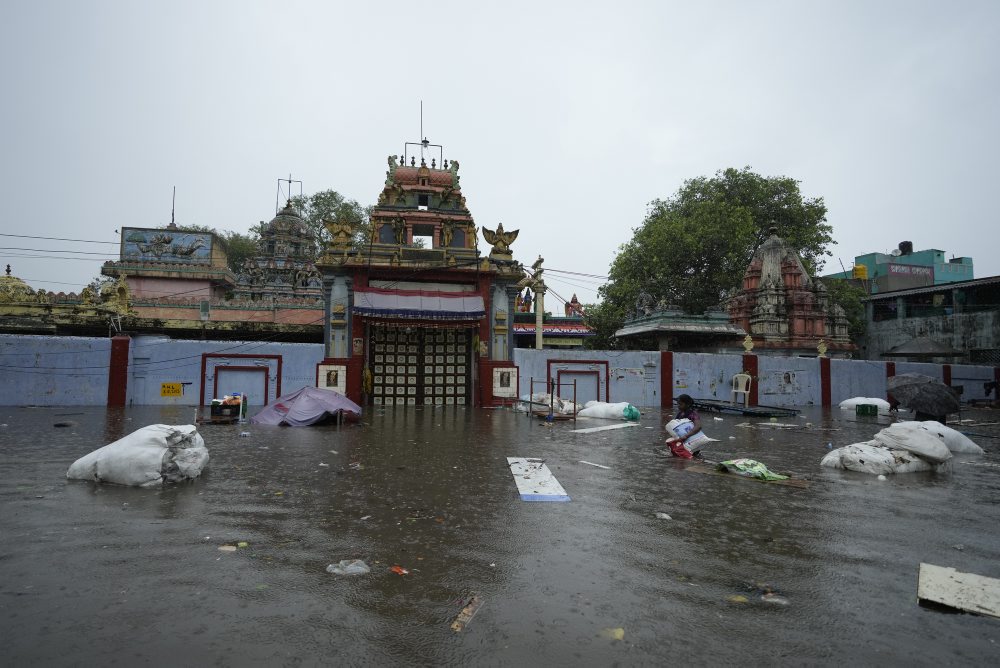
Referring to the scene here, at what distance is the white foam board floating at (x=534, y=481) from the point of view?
594 cm

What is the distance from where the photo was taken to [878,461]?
7.64 metres

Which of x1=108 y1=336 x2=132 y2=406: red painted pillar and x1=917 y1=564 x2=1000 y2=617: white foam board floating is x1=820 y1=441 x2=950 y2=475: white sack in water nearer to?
x1=917 y1=564 x2=1000 y2=617: white foam board floating

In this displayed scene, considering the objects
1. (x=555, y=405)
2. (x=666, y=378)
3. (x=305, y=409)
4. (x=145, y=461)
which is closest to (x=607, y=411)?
(x=555, y=405)

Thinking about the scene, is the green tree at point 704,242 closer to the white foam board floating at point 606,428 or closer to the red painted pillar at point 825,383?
the red painted pillar at point 825,383

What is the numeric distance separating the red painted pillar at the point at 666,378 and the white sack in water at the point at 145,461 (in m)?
17.6

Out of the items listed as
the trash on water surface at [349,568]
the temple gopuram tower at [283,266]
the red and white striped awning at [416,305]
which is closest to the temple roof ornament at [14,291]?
the temple gopuram tower at [283,266]

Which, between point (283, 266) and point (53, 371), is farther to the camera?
point (283, 266)

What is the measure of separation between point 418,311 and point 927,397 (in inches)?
550

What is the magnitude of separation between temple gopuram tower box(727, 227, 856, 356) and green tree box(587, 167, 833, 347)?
1943mm

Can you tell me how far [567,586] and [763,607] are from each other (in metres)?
1.20

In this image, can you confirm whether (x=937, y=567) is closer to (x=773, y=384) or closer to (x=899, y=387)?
(x=899, y=387)

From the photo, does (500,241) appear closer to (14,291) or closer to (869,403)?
(869,403)

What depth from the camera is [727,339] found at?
27875 mm

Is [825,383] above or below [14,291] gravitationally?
below
